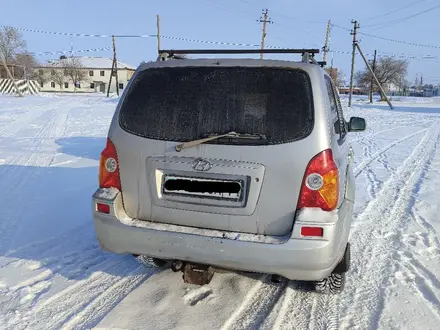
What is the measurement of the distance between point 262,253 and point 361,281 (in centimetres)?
150

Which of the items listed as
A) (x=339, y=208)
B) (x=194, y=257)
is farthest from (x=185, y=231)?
(x=339, y=208)

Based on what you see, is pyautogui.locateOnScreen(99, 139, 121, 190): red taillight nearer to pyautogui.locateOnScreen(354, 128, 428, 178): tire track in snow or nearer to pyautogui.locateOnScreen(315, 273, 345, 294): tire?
pyautogui.locateOnScreen(315, 273, 345, 294): tire

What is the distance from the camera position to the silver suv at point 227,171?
2.74 metres

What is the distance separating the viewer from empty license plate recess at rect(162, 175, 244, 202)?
2842 millimetres

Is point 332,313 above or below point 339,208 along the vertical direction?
below

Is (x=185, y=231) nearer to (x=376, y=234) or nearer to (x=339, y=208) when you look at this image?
(x=339, y=208)

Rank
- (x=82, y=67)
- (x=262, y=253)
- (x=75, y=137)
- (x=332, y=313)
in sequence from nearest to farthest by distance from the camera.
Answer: (x=262, y=253) → (x=332, y=313) → (x=75, y=137) → (x=82, y=67)

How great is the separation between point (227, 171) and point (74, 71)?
88.5m

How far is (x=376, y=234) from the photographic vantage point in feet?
16.2

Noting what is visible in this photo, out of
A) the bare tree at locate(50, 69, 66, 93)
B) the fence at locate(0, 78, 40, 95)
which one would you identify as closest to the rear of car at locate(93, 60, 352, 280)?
the fence at locate(0, 78, 40, 95)

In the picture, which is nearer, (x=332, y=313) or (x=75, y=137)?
(x=332, y=313)

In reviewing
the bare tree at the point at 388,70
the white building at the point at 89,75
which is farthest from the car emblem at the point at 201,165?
the white building at the point at 89,75

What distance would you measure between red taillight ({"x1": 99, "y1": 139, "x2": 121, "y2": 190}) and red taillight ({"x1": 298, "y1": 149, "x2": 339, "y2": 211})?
1.42 metres

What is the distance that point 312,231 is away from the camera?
270cm
